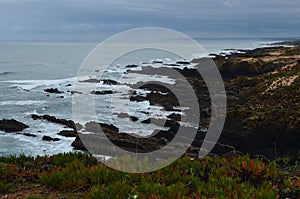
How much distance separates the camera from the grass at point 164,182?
6.25 metres

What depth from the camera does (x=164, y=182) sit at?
721cm

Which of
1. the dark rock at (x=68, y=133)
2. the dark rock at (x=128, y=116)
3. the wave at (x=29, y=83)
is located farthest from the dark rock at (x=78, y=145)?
the wave at (x=29, y=83)

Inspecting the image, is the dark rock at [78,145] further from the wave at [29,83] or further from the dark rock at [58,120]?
the wave at [29,83]

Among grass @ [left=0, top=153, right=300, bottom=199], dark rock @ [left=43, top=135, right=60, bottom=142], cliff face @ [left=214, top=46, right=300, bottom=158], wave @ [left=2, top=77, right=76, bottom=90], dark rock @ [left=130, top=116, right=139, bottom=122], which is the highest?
grass @ [left=0, top=153, right=300, bottom=199]

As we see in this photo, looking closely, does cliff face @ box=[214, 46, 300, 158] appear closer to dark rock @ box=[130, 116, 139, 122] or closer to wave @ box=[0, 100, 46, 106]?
dark rock @ box=[130, 116, 139, 122]

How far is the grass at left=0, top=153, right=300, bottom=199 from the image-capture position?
625 cm

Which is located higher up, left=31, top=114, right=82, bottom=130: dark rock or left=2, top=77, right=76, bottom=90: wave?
left=2, top=77, right=76, bottom=90: wave

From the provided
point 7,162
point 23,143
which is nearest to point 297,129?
point 7,162

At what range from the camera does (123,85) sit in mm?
54469

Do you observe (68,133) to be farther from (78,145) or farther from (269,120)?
(269,120)

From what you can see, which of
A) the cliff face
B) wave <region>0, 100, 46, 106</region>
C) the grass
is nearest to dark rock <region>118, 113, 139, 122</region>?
the cliff face

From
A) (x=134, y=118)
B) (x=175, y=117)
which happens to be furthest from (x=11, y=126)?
(x=175, y=117)

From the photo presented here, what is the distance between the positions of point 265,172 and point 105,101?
35.7m

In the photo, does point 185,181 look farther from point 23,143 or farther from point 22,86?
point 22,86
